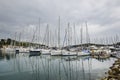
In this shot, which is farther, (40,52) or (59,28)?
(40,52)

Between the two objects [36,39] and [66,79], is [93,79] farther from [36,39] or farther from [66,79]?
[36,39]

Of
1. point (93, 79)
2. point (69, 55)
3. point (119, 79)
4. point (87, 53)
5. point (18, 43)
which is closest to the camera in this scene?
point (119, 79)

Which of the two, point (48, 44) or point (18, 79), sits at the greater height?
point (48, 44)

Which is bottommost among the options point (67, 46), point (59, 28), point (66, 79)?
point (66, 79)

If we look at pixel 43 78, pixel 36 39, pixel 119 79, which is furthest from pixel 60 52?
pixel 119 79

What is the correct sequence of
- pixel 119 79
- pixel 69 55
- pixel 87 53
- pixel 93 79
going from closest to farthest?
pixel 119 79
pixel 93 79
pixel 69 55
pixel 87 53

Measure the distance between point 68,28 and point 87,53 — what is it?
14.4 metres

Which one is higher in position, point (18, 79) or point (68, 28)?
point (68, 28)

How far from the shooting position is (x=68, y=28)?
78.1m

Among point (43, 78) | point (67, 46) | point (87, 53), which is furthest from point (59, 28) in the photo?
point (43, 78)

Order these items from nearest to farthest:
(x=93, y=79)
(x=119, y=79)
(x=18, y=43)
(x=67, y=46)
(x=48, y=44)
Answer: (x=119, y=79) < (x=93, y=79) < (x=67, y=46) < (x=48, y=44) < (x=18, y=43)

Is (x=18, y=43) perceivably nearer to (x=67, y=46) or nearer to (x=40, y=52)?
(x=40, y=52)

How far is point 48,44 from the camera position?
9144cm

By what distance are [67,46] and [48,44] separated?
13521mm
